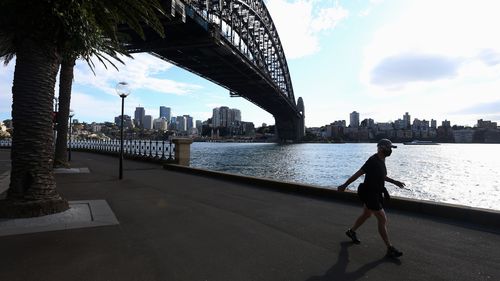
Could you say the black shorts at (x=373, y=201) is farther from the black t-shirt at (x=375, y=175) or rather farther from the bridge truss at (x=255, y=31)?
the bridge truss at (x=255, y=31)

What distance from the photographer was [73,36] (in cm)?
689

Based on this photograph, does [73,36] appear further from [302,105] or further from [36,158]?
[302,105]

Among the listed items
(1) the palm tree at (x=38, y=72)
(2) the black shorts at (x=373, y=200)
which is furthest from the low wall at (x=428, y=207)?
(1) the palm tree at (x=38, y=72)

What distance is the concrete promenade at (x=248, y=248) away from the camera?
4531 millimetres

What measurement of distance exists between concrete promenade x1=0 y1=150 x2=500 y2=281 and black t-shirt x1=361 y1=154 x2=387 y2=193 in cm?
92

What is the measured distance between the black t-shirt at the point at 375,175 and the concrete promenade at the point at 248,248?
3.03ft

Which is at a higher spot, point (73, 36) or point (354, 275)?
point (73, 36)

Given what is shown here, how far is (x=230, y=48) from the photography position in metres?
44.3

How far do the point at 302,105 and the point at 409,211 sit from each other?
119 metres

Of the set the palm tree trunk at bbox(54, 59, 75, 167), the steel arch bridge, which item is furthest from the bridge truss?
the palm tree trunk at bbox(54, 59, 75, 167)

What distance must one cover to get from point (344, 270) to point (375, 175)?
1.49m

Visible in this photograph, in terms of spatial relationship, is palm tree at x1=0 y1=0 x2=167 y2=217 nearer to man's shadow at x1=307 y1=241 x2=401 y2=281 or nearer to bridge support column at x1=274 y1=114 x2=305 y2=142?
man's shadow at x1=307 y1=241 x2=401 y2=281

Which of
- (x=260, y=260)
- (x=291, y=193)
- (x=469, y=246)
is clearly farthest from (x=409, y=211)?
(x=260, y=260)

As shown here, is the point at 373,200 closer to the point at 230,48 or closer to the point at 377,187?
the point at 377,187
